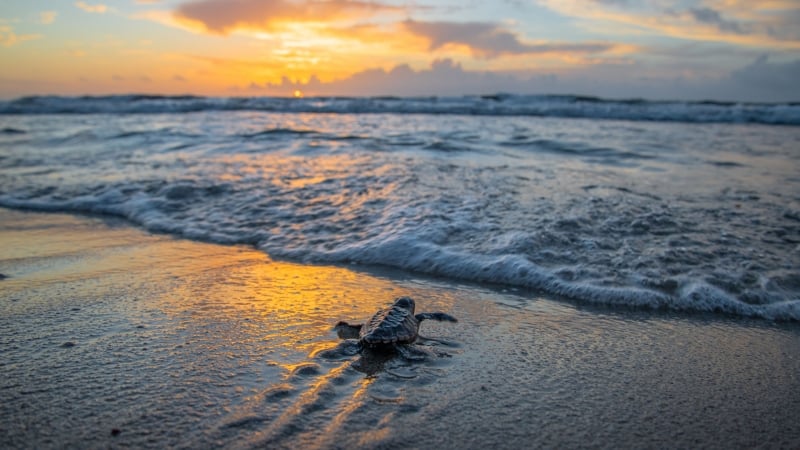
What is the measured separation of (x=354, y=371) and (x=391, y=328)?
0.91 feet

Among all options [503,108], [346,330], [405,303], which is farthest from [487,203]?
[503,108]

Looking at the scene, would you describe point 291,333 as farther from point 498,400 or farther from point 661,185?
point 661,185

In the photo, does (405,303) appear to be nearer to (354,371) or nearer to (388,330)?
(388,330)

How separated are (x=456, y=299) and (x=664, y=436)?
1.64 meters

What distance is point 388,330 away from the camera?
2.56 m

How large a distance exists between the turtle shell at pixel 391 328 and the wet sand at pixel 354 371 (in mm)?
98

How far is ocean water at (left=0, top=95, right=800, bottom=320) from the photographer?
3848 millimetres

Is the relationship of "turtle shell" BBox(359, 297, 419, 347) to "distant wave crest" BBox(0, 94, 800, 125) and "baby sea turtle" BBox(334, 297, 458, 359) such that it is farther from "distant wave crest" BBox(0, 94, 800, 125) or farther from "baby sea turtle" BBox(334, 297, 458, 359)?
"distant wave crest" BBox(0, 94, 800, 125)

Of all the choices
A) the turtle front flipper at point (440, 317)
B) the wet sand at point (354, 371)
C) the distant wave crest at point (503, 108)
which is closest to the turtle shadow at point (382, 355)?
the wet sand at point (354, 371)

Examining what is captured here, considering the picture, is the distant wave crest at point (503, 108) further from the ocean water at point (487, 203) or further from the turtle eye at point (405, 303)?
the turtle eye at point (405, 303)

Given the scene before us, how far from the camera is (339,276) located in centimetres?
395

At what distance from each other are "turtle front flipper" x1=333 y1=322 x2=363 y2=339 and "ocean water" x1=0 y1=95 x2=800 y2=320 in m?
1.27

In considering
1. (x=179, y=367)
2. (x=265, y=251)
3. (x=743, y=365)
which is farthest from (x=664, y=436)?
(x=265, y=251)

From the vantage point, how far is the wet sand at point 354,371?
1.97m
